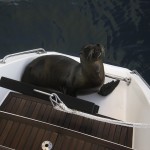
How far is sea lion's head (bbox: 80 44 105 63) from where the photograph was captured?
3.30 metres

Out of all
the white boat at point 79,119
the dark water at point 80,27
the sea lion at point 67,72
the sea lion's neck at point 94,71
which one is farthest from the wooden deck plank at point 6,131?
the dark water at point 80,27

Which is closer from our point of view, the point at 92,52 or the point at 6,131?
the point at 6,131

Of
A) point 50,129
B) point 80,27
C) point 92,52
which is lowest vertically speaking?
point 50,129

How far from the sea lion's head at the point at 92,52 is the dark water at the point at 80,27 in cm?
210

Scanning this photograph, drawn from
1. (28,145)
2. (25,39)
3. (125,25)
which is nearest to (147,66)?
(125,25)

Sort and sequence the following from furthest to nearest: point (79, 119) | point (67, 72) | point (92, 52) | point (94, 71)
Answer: point (67, 72)
point (94, 71)
point (92, 52)
point (79, 119)

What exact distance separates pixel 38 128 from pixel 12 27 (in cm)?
338

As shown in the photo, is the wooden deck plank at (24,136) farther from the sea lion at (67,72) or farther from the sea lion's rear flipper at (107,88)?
the sea lion's rear flipper at (107,88)

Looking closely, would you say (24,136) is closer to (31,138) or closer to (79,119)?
(31,138)

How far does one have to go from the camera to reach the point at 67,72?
3.57 m

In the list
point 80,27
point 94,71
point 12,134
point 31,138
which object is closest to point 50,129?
point 31,138

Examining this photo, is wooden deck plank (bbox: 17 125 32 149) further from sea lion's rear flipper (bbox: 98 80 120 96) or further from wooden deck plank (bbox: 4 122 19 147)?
sea lion's rear flipper (bbox: 98 80 120 96)

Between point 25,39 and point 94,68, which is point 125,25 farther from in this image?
point 94,68

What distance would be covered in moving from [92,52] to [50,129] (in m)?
0.85
